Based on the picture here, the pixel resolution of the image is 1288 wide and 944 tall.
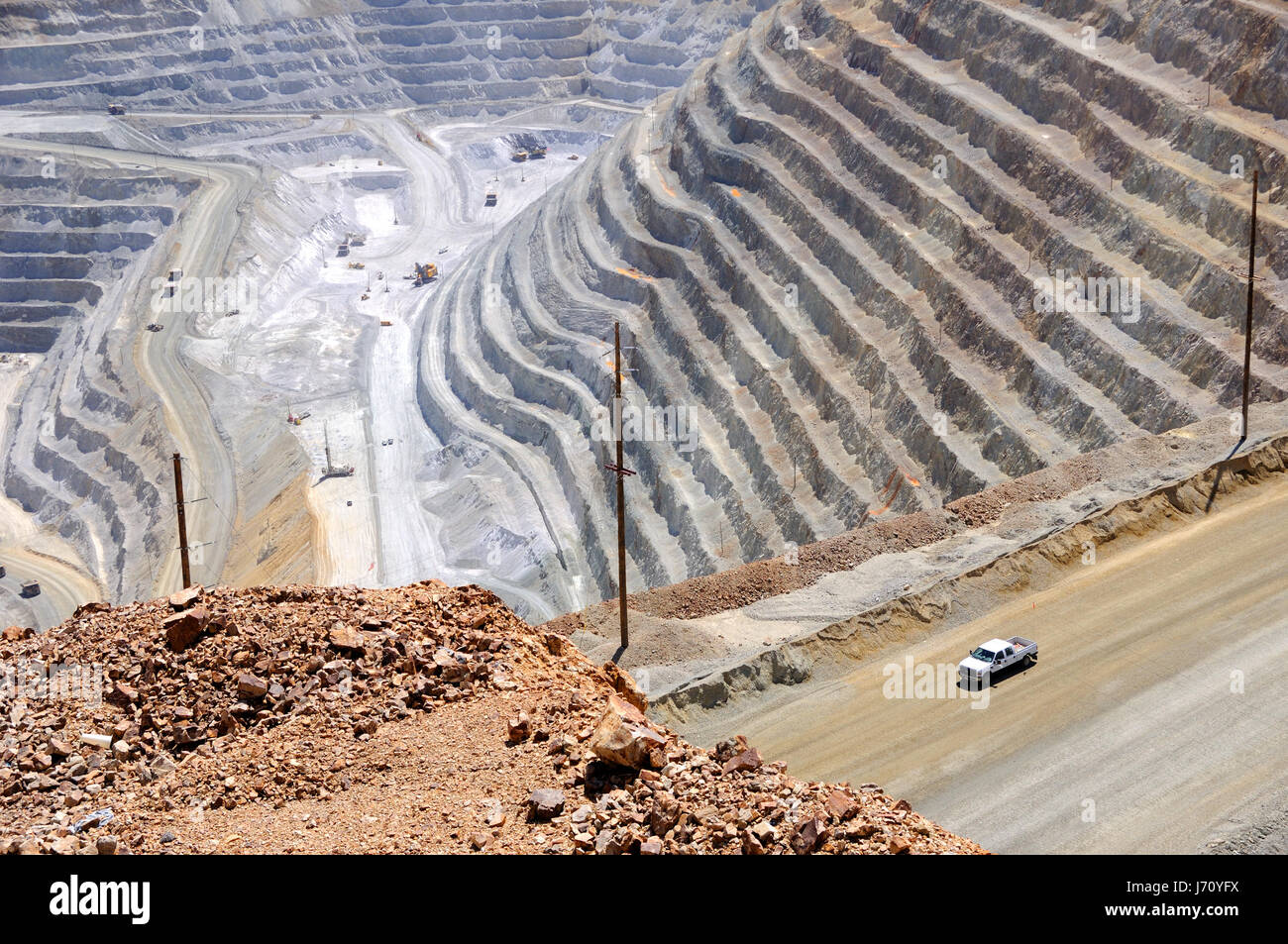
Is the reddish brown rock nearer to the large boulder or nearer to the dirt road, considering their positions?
the large boulder

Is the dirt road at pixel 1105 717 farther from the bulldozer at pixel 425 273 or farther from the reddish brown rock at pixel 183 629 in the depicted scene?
the bulldozer at pixel 425 273

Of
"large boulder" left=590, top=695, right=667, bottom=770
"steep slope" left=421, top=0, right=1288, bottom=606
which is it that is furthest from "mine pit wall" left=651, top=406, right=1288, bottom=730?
"large boulder" left=590, top=695, right=667, bottom=770

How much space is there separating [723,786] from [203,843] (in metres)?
6.74

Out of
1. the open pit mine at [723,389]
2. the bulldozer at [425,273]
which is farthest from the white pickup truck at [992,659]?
the bulldozer at [425,273]

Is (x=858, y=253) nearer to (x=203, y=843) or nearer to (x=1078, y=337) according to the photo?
(x=1078, y=337)

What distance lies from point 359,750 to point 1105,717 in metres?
14.7

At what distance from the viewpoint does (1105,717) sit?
25.6 m

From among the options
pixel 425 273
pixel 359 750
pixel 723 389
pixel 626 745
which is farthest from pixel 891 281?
pixel 425 273

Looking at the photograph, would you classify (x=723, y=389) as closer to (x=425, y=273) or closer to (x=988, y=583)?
(x=988, y=583)

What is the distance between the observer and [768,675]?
2819cm

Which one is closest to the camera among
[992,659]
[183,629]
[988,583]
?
[183,629]

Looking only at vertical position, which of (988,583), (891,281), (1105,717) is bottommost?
(1105,717)

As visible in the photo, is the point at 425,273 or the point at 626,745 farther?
the point at 425,273
